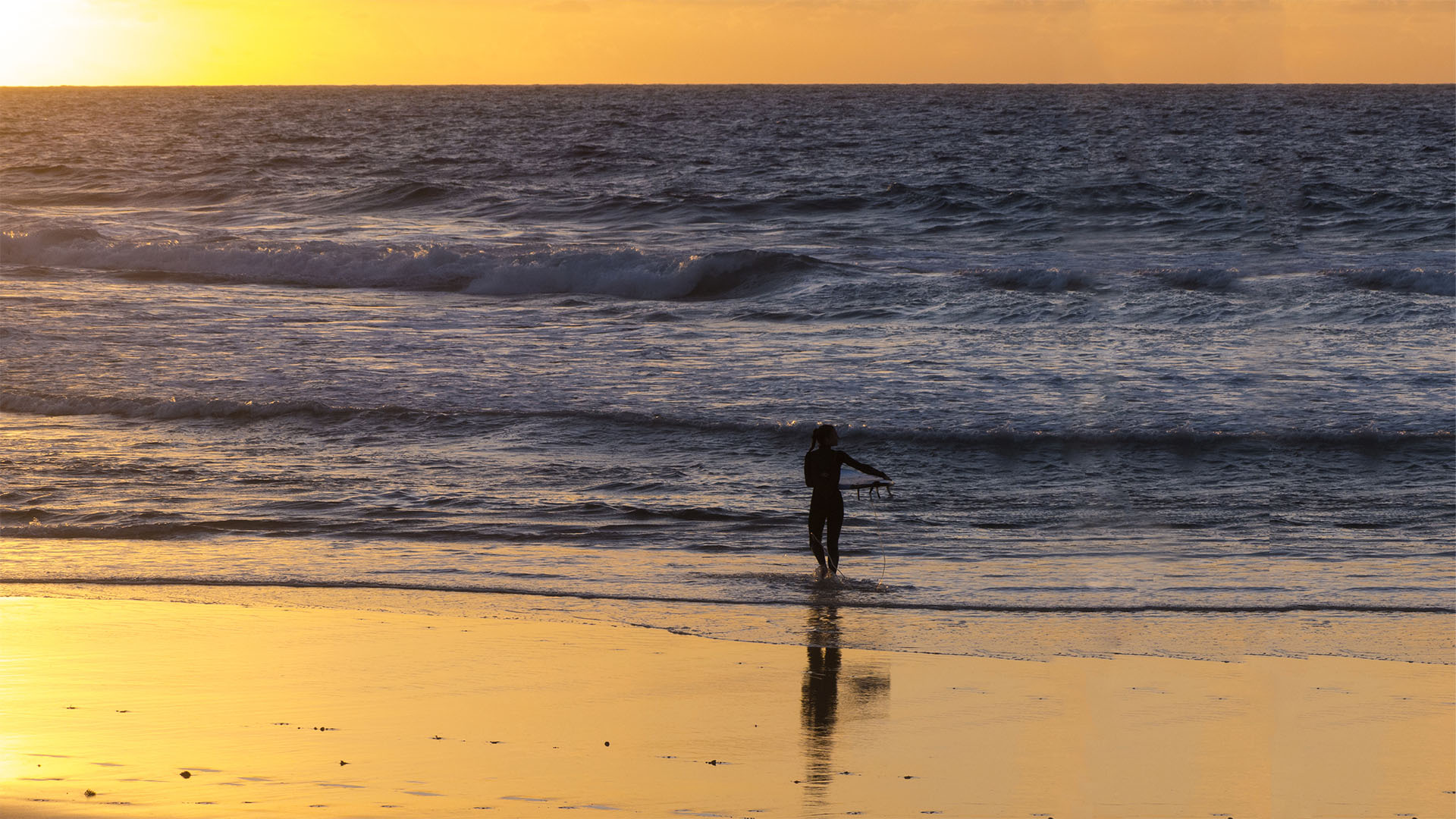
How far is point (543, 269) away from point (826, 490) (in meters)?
17.8

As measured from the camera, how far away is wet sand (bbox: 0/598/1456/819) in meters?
5.49

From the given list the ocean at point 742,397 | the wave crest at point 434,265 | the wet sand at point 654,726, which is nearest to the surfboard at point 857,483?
the ocean at point 742,397

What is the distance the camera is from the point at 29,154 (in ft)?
180

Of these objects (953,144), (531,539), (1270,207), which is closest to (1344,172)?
(1270,207)

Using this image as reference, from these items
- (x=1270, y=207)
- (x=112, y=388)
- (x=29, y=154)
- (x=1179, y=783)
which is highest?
(x=29, y=154)

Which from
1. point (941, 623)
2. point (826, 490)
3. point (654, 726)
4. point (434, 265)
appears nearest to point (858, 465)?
point (826, 490)

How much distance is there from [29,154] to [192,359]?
42.7 m

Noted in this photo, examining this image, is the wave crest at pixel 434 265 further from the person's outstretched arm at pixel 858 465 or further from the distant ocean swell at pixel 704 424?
the person's outstretched arm at pixel 858 465

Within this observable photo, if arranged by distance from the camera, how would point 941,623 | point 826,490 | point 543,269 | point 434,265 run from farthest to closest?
point 434,265 → point 543,269 → point 826,490 → point 941,623

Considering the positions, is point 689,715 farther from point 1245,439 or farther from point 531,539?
point 1245,439

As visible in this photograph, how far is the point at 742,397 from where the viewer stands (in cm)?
1617

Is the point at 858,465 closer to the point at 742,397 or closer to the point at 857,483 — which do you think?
the point at 857,483

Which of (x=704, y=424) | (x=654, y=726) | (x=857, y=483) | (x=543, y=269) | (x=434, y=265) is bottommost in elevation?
(x=654, y=726)

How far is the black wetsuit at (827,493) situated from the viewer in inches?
391
